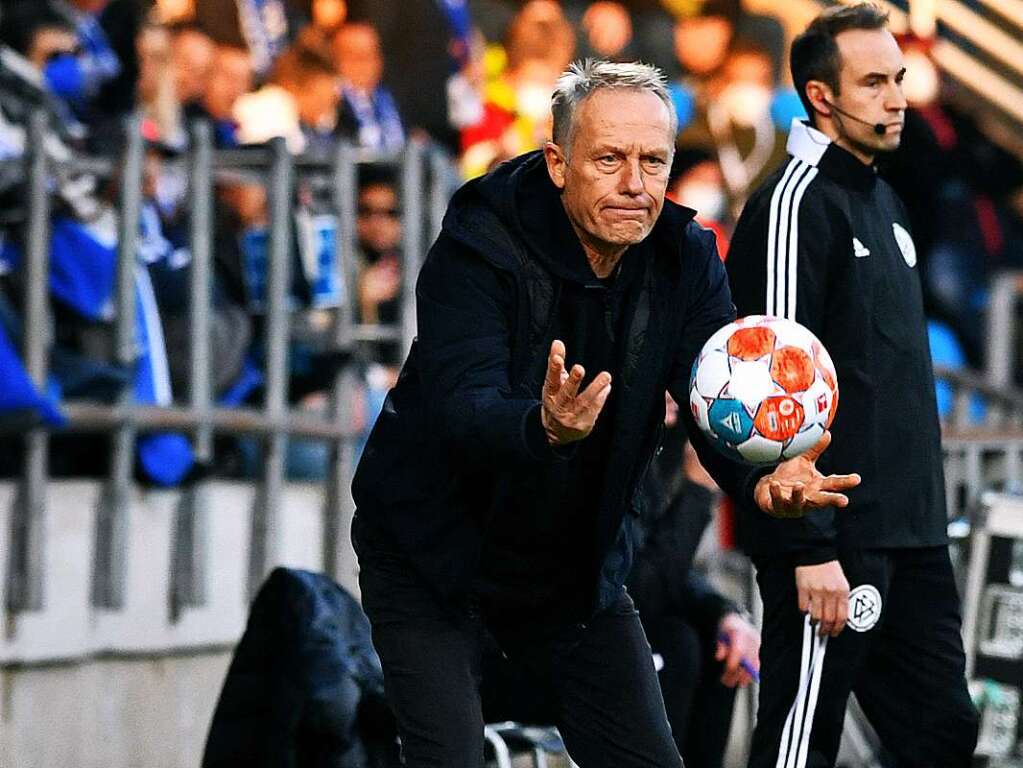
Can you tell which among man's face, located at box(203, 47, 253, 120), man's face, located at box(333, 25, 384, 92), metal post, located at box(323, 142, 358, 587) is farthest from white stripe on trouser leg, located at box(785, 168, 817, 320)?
man's face, located at box(333, 25, 384, 92)

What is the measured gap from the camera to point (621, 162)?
4684 millimetres

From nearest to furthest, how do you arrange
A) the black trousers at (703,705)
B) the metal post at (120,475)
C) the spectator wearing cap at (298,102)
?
the black trousers at (703,705) → the metal post at (120,475) → the spectator wearing cap at (298,102)

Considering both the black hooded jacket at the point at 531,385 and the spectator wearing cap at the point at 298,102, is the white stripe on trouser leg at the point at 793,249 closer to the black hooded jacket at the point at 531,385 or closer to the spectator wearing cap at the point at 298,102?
the black hooded jacket at the point at 531,385

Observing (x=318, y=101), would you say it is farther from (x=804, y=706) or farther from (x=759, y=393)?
(x=759, y=393)

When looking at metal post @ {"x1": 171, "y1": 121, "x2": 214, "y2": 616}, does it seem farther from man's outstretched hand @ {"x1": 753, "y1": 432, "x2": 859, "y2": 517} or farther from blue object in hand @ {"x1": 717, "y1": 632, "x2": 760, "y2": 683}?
man's outstretched hand @ {"x1": 753, "y1": 432, "x2": 859, "y2": 517}

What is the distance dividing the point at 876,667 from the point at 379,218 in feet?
14.8

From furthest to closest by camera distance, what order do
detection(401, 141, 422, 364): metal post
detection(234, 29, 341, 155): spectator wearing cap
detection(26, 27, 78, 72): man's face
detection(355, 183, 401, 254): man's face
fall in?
1. detection(234, 29, 341, 155): spectator wearing cap
2. detection(355, 183, 401, 254): man's face
3. detection(401, 141, 422, 364): metal post
4. detection(26, 27, 78, 72): man's face

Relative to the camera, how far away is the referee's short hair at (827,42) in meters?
6.14

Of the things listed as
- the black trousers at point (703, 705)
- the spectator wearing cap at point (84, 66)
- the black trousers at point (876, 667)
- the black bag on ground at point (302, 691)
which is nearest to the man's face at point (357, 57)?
the spectator wearing cap at point (84, 66)

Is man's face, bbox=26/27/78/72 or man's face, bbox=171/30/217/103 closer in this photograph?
man's face, bbox=26/27/78/72

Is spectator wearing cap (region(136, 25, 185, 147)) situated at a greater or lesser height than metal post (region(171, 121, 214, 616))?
greater

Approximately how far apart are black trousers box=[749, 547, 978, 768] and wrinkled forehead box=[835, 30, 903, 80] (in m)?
1.27

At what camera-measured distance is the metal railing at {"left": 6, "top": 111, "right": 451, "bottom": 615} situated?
25.7ft

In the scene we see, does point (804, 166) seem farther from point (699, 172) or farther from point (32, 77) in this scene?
point (699, 172)
